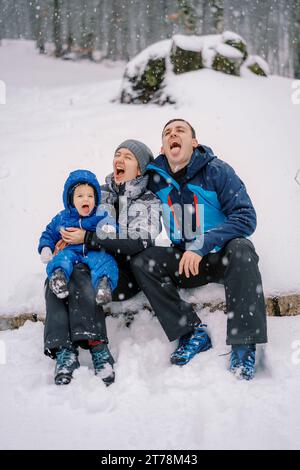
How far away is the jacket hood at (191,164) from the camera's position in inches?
127

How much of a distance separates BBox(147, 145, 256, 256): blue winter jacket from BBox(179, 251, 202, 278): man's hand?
0.07 metres

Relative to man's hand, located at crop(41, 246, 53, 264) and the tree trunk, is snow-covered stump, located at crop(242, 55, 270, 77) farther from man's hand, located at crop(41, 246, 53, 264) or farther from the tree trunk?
the tree trunk

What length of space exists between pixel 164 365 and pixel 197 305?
66cm

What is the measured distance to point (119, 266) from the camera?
322 cm

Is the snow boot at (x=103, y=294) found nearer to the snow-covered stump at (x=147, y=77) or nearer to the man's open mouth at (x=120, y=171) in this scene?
the man's open mouth at (x=120, y=171)

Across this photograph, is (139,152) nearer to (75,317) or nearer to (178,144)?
(178,144)

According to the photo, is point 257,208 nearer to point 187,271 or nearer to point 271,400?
point 187,271

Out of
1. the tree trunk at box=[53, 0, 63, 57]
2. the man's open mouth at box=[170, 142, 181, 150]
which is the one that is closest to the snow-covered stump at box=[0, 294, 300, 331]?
the man's open mouth at box=[170, 142, 181, 150]

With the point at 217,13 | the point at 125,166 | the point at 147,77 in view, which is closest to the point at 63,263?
the point at 125,166

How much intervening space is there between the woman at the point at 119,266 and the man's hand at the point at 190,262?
33 cm

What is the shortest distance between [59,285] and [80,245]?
42cm

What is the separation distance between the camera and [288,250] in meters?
3.99

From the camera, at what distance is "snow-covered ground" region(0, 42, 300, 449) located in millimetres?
2178

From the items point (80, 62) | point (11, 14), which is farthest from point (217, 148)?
point (11, 14)
